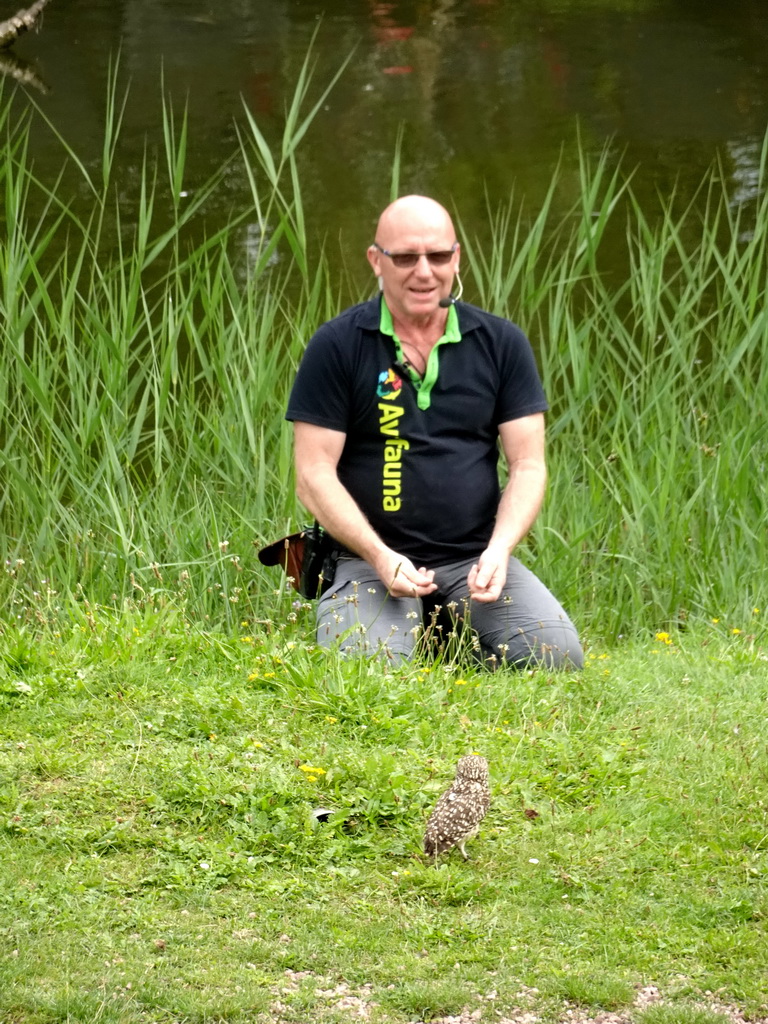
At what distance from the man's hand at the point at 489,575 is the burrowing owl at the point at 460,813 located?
36.3 inches

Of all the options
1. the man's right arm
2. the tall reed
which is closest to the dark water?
the tall reed

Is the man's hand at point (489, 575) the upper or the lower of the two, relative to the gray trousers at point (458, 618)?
upper

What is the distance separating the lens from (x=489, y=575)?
4004 millimetres

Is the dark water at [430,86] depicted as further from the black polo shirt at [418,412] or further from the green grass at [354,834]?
the green grass at [354,834]

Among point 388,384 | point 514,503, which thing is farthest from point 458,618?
point 388,384

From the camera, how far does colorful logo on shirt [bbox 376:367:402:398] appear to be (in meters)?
4.20

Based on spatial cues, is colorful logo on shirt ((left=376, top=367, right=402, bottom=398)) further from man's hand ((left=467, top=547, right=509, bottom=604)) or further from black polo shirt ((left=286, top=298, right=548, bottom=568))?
man's hand ((left=467, top=547, right=509, bottom=604))

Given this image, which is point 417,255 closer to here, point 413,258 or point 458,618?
point 413,258

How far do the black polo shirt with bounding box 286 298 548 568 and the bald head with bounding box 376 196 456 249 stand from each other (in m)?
0.23

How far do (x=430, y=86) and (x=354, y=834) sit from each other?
37.5 ft

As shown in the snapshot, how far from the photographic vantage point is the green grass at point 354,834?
106 inches

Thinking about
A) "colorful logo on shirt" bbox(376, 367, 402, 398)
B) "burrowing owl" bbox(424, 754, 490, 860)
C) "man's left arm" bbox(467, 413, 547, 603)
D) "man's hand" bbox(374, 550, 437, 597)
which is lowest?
"burrowing owl" bbox(424, 754, 490, 860)

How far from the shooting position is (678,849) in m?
3.18

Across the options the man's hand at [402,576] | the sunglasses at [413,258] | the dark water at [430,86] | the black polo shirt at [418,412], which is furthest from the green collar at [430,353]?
the dark water at [430,86]
